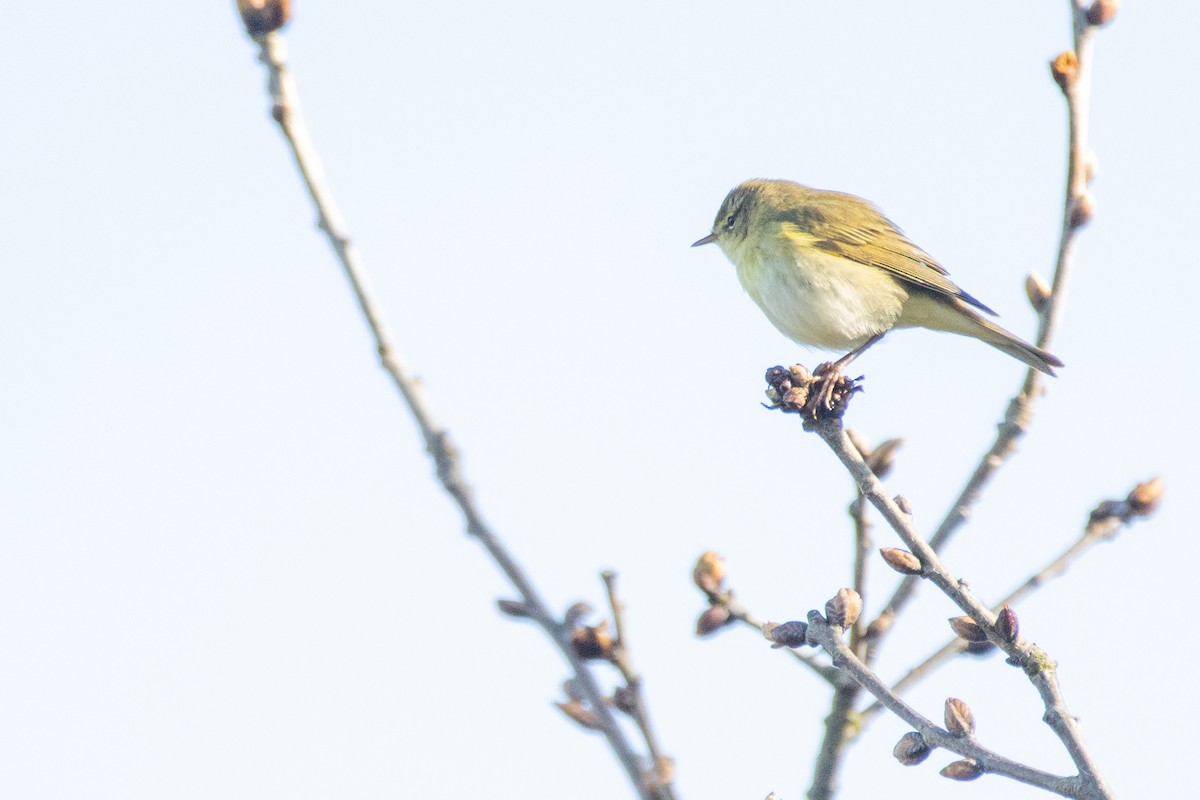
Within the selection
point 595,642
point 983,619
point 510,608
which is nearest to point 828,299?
point 983,619

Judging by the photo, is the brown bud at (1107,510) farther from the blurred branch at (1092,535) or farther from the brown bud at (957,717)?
the brown bud at (957,717)

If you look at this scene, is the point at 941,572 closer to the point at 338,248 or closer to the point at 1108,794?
the point at 1108,794

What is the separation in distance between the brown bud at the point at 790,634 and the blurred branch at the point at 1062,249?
906 mm

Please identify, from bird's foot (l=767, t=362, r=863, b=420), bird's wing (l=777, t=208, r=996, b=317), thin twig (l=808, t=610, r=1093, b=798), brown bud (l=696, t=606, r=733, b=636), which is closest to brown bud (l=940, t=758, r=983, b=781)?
thin twig (l=808, t=610, r=1093, b=798)

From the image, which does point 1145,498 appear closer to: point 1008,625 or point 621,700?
point 1008,625

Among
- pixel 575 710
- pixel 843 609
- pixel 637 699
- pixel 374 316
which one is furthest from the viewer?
pixel 843 609

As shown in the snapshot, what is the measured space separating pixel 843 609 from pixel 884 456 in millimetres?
1334

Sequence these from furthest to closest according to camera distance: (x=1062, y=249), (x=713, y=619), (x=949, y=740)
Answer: (x=1062, y=249) < (x=713, y=619) < (x=949, y=740)

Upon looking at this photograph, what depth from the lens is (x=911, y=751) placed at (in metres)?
2.84

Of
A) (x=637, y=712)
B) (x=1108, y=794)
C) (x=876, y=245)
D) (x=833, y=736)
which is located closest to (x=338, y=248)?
(x=637, y=712)

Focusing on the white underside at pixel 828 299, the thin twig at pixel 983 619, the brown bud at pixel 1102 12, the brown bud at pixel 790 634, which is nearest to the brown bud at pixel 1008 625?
the thin twig at pixel 983 619

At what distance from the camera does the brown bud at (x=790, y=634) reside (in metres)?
3.03

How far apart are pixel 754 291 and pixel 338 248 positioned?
5.70 metres

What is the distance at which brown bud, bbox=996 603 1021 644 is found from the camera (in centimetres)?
283
